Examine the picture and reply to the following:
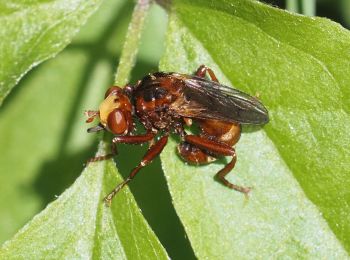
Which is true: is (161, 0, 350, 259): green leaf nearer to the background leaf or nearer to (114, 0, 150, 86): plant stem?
(114, 0, 150, 86): plant stem

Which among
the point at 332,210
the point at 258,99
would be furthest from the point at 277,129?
the point at 332,210

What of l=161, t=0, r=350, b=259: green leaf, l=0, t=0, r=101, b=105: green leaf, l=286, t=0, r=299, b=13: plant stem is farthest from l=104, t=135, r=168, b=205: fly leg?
l=286, t=0, r=299, b=13: plant stem

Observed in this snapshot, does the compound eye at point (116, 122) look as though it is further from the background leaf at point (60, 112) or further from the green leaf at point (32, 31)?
the background leaf at point (60, 112)

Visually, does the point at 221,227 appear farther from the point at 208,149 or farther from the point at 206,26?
the point at 206,26

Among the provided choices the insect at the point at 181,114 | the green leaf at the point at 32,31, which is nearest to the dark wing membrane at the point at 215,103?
the insect at the point at 181,114

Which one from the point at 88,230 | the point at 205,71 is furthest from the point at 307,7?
the point at 88,230

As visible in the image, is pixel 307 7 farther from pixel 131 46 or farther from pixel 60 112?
pixel 60 112
